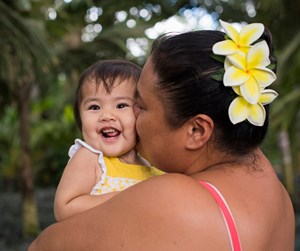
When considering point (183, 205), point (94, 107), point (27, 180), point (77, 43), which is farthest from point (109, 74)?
point (77, 43)

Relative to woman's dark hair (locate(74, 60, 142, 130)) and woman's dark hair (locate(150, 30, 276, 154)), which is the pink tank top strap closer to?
woman's dark hair (locate(150, 30, 276, 154))

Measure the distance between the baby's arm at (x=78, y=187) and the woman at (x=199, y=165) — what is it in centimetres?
14

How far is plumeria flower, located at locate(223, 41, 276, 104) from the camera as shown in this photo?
159 centimetres

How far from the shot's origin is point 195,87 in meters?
1.55

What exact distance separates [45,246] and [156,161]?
1.29ft

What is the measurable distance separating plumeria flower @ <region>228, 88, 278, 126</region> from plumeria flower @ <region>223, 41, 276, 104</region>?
0.02m

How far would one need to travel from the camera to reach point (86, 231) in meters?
1.57

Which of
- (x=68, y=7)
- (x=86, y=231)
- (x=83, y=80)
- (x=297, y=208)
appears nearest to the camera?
(x=86, y=231)

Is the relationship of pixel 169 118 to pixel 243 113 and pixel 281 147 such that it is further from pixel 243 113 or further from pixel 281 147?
pixel 281 147

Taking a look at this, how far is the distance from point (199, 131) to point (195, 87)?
0.12m

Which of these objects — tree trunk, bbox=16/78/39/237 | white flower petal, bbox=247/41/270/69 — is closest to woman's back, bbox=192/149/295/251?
white flower petal, bbox=247/41/270/69

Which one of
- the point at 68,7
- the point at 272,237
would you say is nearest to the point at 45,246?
the point at 272,237

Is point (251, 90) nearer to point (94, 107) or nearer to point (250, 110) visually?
point (250, 110)

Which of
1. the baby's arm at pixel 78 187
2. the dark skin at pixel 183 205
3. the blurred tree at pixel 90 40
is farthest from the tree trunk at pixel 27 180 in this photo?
the dark skin at pixel 183 205
